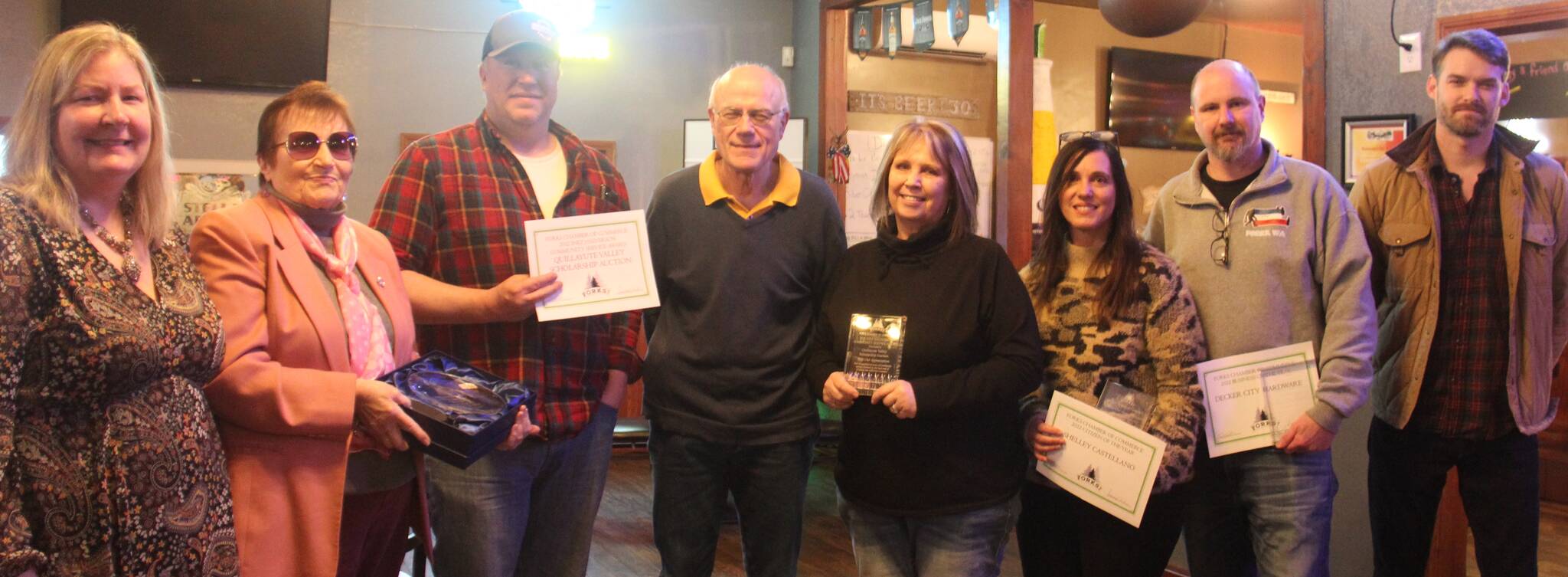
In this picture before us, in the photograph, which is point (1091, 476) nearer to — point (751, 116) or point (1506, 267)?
point (751, 116)

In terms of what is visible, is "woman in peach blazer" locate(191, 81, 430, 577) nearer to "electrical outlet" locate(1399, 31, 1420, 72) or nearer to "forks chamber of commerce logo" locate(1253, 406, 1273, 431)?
"forks chamber of commerce logo" locate(1253, 406, 1273, 431)

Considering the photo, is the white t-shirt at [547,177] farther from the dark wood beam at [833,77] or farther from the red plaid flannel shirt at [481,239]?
the dark wood beam at [833,77]

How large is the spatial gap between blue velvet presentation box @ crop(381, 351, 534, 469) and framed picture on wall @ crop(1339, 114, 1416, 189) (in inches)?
120

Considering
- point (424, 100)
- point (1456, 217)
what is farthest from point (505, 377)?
point (424, 100)

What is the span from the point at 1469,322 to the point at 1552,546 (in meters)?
2.97

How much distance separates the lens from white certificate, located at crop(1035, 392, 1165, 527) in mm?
2047

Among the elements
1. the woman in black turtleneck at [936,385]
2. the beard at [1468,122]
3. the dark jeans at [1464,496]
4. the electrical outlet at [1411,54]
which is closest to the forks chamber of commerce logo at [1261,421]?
the woman in black turtleneck at [936,385]

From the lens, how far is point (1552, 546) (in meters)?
4.60

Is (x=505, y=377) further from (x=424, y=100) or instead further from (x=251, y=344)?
(x=424, y=100)

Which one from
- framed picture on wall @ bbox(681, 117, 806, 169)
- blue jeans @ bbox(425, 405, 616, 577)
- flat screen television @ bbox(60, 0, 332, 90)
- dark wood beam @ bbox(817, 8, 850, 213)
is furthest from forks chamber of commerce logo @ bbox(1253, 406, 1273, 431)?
flat screen television @ bbox(60, 0, 332, 90)

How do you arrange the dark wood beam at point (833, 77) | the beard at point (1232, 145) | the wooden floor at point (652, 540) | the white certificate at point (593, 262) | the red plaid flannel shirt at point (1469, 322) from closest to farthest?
the white certificate at point (593, 262) < the beard at point (1232, 145) < the red plaid flannel shirt at point (1469, 322) < the wooden floor at point (652, 540) < the dark wood beam at point (833, 77)

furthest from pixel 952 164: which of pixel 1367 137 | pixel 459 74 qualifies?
pixel 459 74

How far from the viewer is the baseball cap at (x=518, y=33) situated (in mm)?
2090

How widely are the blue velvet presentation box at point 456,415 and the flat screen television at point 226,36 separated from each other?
470 cm
